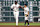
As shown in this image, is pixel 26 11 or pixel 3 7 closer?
pixel 26 11

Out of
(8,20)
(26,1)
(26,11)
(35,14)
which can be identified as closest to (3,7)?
(8,20)

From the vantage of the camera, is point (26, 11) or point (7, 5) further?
point (7, 5)

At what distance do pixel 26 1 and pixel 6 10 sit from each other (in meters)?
2.31

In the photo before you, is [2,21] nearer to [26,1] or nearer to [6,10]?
[6,10]

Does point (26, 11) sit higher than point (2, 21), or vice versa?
point (26, 11)

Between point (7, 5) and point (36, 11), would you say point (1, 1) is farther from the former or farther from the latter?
point (36, 11)

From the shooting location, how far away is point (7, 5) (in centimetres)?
1499

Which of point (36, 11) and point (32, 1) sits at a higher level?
point (32, 1)

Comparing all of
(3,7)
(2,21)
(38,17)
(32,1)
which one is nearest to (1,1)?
(3,7)

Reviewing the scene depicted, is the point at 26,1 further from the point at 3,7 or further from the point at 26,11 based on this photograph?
the point at 26,11

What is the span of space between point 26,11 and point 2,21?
5.14m

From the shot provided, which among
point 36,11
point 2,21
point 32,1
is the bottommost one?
point 2,21

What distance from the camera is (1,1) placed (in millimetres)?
14891

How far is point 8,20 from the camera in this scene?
15.1 metres
